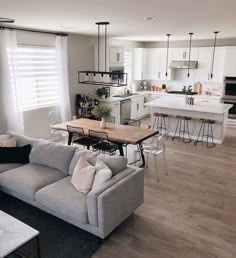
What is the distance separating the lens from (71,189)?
3148 mm

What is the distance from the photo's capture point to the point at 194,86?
8758mm

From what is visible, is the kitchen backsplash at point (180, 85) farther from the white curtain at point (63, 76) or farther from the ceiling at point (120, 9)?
the ceiling at point (120, 9)

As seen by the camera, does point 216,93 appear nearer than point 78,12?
No

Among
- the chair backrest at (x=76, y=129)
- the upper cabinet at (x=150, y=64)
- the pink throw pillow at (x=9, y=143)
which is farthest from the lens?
→ the upper cabinet at (x=150, y=64)

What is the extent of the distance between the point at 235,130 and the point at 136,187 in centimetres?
547

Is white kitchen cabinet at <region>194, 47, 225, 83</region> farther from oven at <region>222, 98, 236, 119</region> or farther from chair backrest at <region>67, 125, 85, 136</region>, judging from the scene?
chair backrest at <region>67, 125, 85, 136</region>

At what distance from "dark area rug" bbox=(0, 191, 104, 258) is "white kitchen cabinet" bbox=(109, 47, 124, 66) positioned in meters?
5.21

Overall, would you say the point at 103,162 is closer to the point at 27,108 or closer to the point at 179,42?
the point at 27,108

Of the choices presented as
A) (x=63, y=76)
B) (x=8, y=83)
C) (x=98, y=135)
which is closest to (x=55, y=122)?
(x=63, y=76)

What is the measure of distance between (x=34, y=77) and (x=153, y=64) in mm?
4819

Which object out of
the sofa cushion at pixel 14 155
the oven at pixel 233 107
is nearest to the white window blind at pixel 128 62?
the oven at pixel 233 107

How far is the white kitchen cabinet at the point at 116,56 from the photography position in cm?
759

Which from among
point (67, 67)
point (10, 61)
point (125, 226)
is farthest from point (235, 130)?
point (10, 61)

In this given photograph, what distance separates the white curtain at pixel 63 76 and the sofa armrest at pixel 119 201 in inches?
150
